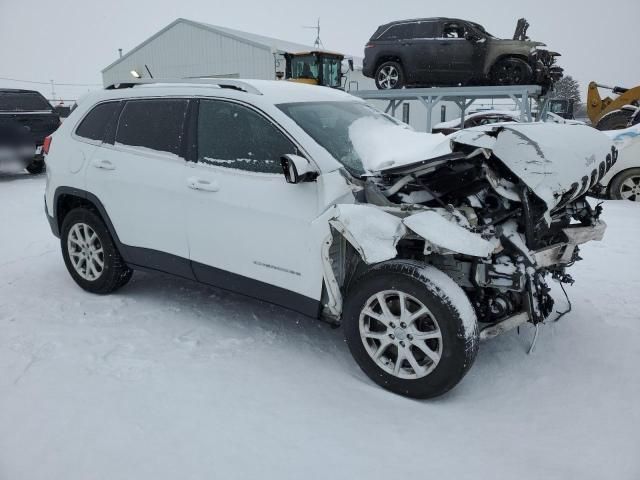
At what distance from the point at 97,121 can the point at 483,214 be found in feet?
10.7

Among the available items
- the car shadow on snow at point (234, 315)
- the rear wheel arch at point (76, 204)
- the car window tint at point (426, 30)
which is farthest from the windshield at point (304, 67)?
the car shadow on snow at point (234, 315)

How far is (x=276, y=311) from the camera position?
4.01 meters

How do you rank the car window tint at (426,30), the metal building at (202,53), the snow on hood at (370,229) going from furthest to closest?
1. the metal building at (202,53)
2. the car window tint at (426,30)
3. the snow on hood at (370,229)

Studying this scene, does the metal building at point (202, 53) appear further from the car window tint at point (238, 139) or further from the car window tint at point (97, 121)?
the car window tint at point (238, 139)

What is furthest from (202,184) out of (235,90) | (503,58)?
(503,58)

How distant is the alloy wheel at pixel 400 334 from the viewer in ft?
8.91

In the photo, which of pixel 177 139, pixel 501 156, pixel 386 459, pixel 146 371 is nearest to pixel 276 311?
pixel 146 371

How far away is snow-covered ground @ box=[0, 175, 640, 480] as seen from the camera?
231cm

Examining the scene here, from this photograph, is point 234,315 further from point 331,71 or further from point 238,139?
point 331,71

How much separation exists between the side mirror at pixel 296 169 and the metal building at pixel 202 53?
77.1 feet

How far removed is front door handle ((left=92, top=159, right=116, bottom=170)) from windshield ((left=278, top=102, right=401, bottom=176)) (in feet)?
5.15

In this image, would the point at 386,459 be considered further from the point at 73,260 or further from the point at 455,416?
the point at 73,260

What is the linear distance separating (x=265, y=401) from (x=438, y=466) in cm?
101

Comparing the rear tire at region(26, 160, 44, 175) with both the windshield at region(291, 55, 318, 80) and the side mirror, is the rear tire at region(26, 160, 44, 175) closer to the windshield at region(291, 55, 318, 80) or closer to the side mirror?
the windshield at region(291, 55, 318, 80)
